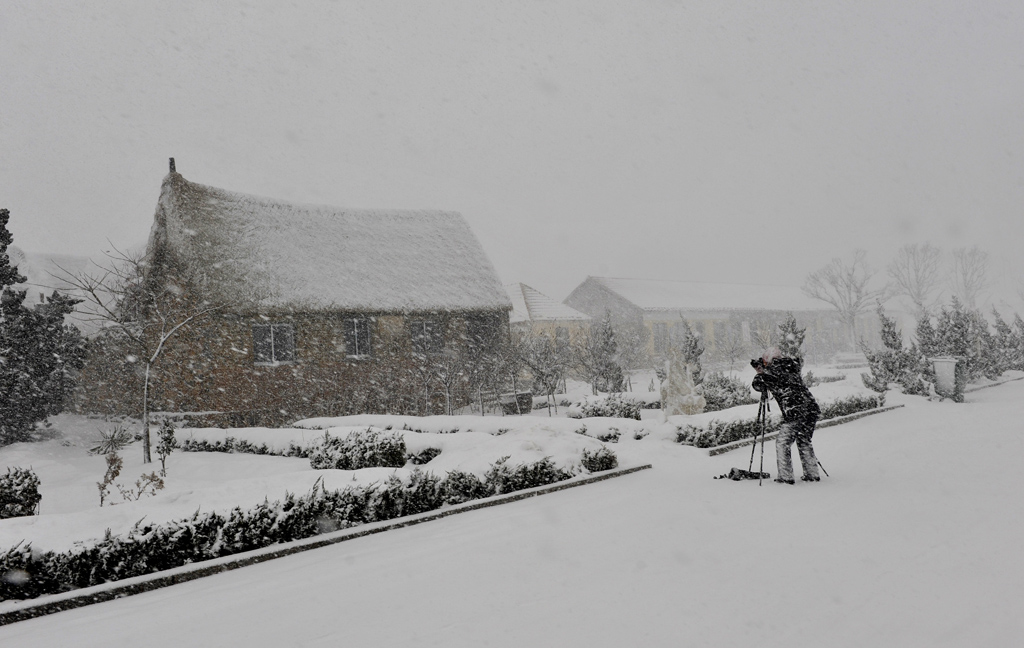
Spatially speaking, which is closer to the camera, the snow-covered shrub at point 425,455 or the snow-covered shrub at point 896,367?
the snow-covered shrub at point 425,455

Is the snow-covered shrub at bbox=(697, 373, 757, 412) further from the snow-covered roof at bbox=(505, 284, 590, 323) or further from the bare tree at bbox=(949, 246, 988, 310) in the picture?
the bare tree at bbox=(949, 246, 988, 310)

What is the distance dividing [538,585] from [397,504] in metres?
3.10

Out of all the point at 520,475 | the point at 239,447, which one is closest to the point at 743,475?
the point at 520,475

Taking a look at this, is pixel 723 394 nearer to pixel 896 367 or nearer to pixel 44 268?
pixel 896 367

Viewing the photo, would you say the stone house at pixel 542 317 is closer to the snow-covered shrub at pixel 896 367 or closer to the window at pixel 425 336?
the window at pixel 425 336

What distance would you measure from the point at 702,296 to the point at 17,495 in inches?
1895

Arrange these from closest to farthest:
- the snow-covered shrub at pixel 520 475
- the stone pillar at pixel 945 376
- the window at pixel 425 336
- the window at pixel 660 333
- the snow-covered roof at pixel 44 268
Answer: the snow-covered shrub at pixel 520 475 → the stone pillar at pixel 945 376 → the window at pixel 425 336 → the snow-covered roof at pixel 44 268 → the window at pixel 660 333

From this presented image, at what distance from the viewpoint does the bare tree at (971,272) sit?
5653 cm

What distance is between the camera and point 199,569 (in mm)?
5379

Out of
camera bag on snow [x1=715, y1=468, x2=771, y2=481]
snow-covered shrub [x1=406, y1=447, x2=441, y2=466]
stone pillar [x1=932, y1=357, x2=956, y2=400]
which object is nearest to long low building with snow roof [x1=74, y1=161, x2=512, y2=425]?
snow-covered shrub [x1=406, y1=447, x2=441, y2=466]

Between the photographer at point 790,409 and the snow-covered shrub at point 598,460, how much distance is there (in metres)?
2.58

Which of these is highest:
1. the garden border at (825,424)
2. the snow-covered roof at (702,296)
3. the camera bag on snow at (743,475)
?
the snow-covered roof at (702,296)

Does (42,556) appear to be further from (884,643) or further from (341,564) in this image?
(884,643)

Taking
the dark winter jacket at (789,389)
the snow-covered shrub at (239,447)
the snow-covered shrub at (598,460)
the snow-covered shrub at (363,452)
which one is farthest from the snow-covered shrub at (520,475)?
the snow-covered shrub at (239,447)
